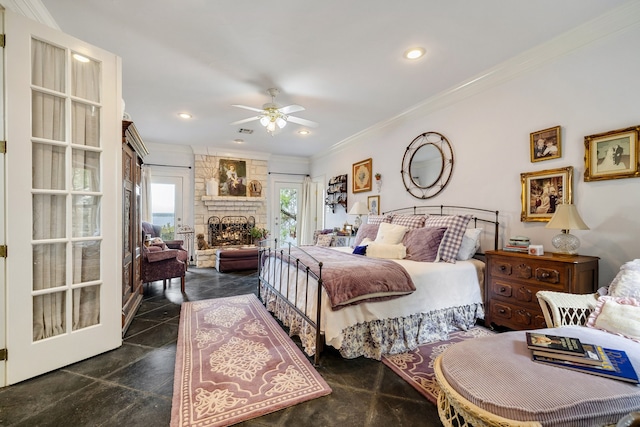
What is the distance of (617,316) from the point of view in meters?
1.55

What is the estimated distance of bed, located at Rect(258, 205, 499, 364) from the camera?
2.16 meters

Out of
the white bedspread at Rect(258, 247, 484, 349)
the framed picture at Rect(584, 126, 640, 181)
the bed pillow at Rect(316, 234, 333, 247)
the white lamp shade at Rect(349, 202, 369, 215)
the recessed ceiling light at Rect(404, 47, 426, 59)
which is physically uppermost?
the recessed ceiling light at Rect(404, 47, 426, 59)

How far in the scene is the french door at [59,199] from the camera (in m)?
1.84

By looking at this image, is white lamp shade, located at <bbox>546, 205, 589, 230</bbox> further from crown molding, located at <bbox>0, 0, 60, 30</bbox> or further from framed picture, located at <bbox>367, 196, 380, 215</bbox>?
crown molding, located at <bbox>0, 0, 60, 30</bbox>

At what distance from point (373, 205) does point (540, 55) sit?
2.94 meters

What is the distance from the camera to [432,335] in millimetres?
2545

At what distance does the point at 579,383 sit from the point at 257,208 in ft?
21.6

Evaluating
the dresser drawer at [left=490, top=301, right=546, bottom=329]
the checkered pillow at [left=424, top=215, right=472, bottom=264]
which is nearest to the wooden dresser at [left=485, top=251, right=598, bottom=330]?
the dresser drawer at [left=490, top=301, right=546, bottom=329]

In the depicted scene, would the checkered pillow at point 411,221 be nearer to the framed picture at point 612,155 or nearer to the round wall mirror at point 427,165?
the round wall mirror at point 427,165

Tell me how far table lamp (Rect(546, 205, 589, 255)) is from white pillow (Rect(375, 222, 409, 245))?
1386 mm

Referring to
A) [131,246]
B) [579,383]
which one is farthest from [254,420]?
[131,246]

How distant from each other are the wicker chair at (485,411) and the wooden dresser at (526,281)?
1.01 feet

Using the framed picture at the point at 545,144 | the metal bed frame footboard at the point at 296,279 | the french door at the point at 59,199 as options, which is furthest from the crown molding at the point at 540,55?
the french door at the point at 59,199

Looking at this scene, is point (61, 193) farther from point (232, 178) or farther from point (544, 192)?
point (232, 178)
